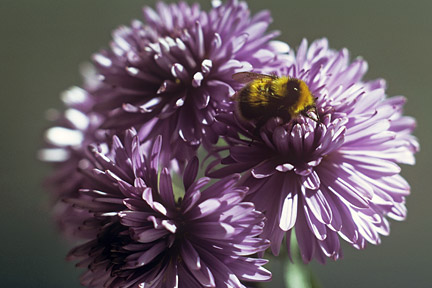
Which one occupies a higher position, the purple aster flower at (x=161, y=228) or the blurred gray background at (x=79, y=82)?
the blurred gray background at (x=79, y=82)

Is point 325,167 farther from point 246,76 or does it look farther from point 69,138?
point 69,138

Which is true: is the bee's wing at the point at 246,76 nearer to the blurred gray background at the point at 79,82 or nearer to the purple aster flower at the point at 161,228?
the purple aster flower at the point at 161,228

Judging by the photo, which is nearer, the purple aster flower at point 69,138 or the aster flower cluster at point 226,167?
the aster flower cluster at point 226,167

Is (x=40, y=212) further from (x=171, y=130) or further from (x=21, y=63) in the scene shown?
(x=171, y=130)

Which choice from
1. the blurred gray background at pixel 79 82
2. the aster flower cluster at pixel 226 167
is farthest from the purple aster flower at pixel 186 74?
the blurred gray background at pixel 79 82

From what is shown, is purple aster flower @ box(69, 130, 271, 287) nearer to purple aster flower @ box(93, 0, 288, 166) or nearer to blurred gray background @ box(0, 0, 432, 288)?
purple aster flower @ box(93, 0, 288, 166)

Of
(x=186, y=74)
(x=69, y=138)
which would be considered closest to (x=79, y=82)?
(x=69, y=138)
